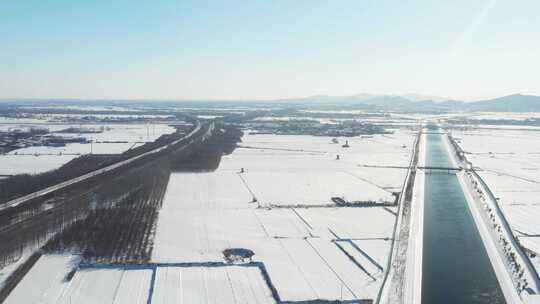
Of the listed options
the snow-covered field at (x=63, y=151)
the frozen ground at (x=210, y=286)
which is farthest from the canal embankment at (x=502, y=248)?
the snow-covered field at (x=63, y=151)

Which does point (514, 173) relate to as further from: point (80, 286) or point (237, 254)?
point (80, 286)

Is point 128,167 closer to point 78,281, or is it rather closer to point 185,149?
point 185,149

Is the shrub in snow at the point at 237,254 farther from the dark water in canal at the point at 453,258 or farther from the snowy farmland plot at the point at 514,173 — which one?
the snowy farmland plot at the point at 514,173

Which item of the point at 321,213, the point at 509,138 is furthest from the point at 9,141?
the point at 509,138

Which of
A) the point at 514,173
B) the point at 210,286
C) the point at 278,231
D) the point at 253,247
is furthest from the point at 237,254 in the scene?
the point at 514,173

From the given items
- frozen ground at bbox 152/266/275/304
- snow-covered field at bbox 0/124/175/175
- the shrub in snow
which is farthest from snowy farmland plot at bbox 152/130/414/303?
snow-covered field at bbox 0/124/175/175

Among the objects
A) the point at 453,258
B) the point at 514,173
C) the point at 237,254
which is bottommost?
the point at 453,258

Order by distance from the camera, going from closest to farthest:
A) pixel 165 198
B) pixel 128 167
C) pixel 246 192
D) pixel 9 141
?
pixel 165 198, pixel 246 192, pixel 128 167, pixel 9 141
